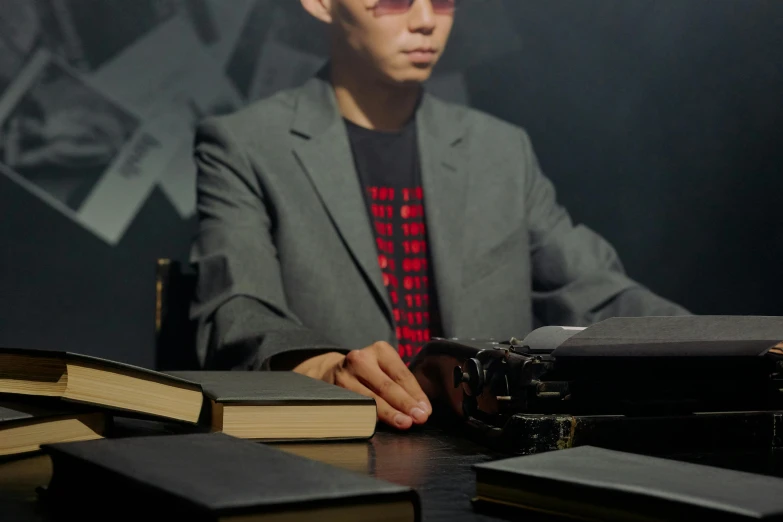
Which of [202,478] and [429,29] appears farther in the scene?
[429,29]

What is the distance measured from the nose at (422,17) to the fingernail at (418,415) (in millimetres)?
1791

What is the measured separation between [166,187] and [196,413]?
1641 mm

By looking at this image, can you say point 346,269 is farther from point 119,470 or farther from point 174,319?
point 119,470

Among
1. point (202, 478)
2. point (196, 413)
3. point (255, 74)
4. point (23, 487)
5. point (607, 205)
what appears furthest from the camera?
point (607, 205)

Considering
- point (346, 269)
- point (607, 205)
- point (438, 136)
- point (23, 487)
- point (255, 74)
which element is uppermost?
point (255, 74)

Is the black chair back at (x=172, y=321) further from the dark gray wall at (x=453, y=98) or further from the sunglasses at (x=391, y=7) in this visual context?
the sunglasses at (x=391, y=7)

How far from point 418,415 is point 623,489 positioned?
522mm

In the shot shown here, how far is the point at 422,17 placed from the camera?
265 centimetres

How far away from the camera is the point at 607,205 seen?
287cm

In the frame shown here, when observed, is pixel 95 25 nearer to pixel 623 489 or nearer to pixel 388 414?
pixel 388 414

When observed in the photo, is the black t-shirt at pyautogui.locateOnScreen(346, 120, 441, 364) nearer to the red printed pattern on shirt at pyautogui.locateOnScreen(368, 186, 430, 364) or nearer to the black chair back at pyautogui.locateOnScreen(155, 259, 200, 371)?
the red printed pattern on shirt at pyautogui.locateOnScreen(368, 186, 430, 364)

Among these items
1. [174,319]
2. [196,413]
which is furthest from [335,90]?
[196,413]

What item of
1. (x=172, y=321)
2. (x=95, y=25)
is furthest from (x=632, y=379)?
(x=95, y=25)

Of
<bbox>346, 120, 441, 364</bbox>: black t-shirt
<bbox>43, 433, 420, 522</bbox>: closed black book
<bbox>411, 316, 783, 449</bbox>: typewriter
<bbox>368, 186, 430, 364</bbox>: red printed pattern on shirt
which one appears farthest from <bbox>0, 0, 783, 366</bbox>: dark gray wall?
<bbox>43, 433, 420, 522</bbox>: closed black book
